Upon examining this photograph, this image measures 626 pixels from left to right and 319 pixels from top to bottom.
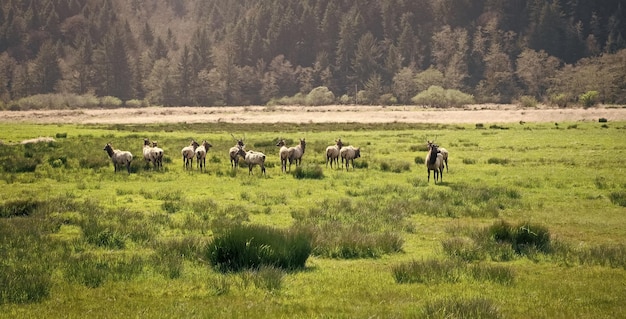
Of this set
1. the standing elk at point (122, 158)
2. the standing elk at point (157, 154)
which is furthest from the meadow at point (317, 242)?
the standing elk at point (157, 154)

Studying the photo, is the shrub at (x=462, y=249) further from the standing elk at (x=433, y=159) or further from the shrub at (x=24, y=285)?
the standing elk at (x=433, y=159)

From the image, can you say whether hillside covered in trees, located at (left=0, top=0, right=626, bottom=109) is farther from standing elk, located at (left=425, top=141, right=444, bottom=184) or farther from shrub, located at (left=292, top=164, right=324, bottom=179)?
standing elk, located at (left=425, top=141, right=444, bottom=184)

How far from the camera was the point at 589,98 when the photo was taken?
12788 centimetres

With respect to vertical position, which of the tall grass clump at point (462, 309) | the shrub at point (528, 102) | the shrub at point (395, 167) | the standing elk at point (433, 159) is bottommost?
the shrub at point (395, 167)

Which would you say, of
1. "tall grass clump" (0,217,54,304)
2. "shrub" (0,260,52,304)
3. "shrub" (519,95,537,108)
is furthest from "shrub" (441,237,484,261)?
"shrub" (519,95,537,108)

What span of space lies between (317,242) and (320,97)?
15425 centimetres

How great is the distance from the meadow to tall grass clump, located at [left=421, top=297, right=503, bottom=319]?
0.03 m

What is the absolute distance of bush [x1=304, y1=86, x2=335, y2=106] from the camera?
166 metres

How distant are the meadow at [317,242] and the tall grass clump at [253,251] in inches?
1.8

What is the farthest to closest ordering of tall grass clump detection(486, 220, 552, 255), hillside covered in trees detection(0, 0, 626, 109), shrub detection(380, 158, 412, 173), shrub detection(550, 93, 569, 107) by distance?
1. hillside covered in trees detection(0, 0, 626, 109)
2. shrub detection(550, 93, 569, 107)
3. shrub detection(380, 158, 412, 173)
4. tall grass clump detection(486, 220, 552, 255)

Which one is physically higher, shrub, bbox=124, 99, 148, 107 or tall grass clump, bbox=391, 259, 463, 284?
shrub, bbox=124, 99, 148, 107

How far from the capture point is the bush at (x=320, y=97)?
16600cm

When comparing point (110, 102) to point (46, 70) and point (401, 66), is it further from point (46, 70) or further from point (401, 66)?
point (401, 66)

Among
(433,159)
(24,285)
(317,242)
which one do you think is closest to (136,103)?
(433,159)
